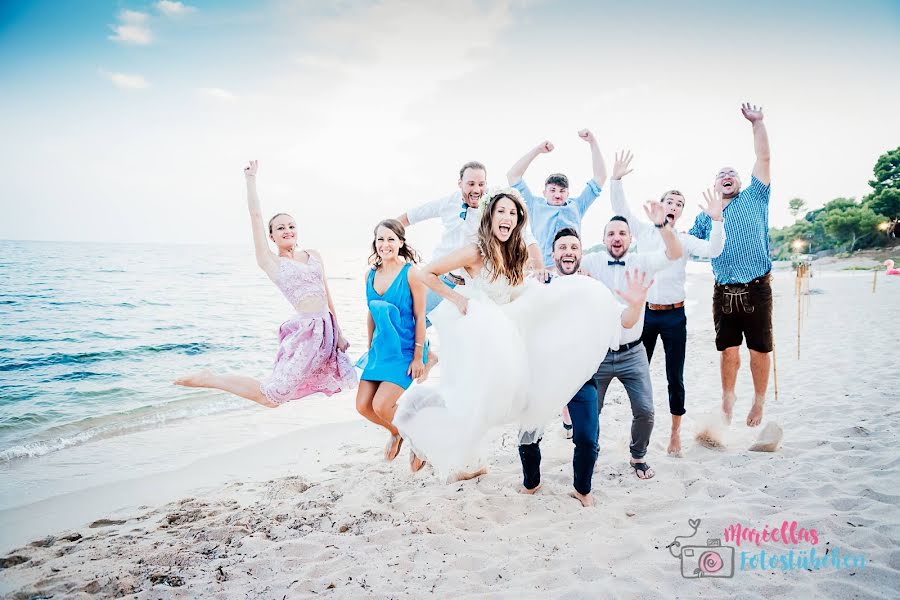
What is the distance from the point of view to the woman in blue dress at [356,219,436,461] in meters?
4.15

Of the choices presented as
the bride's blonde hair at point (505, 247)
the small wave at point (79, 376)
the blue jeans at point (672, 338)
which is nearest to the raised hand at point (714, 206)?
the blue jeans at point (672, 338)

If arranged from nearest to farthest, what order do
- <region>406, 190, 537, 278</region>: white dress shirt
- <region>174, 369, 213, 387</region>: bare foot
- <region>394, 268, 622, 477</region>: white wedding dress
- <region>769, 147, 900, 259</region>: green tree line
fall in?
1. <region>394, 268, 622, 477</region>: white wedding dress
2. <region>174, 369, 213, 387</region>: bare foot
3. <region>406, 190, 537, 278</region>: white dress shirt
4. <region>769, 147, 900, 259</region>: green tree line

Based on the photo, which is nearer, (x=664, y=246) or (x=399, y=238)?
(x=664, y=246)

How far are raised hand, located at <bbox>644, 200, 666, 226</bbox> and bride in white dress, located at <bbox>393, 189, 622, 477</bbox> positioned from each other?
105 centimetres

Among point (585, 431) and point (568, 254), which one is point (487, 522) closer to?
point (585, 431)

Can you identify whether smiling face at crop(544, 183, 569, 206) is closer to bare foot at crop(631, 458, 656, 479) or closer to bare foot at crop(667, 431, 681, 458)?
bare foot at crop(667, 431, 681, 458)

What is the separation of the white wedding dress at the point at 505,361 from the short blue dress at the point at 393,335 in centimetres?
84

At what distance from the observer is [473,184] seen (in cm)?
458

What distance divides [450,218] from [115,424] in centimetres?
625

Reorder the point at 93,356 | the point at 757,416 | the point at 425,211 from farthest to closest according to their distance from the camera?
the point at 93,356, the point at 425,211, the point at 757,416

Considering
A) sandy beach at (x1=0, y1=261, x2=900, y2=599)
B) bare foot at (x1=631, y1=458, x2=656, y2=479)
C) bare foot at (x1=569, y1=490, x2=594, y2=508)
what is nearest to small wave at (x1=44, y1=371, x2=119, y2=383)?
sandy beach at (x1=0, y1=261, x2=900, y2=599)

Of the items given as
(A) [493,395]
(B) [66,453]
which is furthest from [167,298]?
(A) [493,395]

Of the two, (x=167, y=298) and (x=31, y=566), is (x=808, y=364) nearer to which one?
(x=31, y=566)

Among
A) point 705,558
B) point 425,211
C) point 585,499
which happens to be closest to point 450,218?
point 425,211
